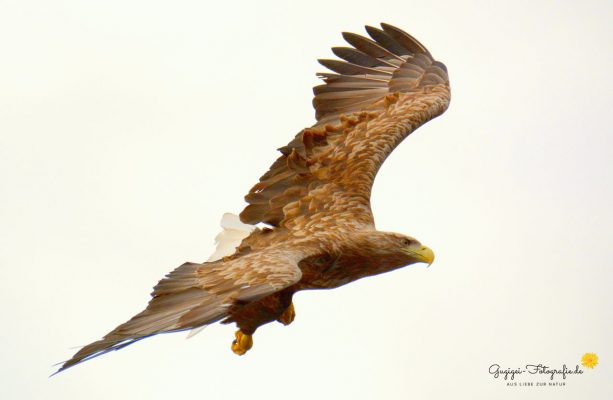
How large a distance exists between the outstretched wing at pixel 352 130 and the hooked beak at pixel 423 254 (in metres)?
0.65

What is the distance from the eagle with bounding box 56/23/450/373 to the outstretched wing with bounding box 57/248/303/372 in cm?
1

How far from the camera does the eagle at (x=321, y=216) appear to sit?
16.5 meters

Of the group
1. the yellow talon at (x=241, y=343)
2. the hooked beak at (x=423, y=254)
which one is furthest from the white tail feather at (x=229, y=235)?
the hooked beak at (x=423, y=254)

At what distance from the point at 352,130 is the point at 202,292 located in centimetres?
435

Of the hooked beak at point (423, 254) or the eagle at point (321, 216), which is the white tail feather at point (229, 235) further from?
the hooked beak at point (423, 254)

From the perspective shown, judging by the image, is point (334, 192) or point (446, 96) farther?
point (446, 96)

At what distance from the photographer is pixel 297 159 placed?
19.8 metres

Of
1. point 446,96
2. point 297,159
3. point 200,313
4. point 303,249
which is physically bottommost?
point 200,313

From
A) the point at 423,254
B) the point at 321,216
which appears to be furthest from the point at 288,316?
the point at 423,254

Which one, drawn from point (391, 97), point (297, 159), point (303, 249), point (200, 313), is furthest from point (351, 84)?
point (200, 313)

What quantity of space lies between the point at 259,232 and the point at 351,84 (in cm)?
316

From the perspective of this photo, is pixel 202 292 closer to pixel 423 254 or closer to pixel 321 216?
pixel 321 216

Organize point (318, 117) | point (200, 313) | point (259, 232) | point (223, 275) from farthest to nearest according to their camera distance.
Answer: point (318, 117), point (259, 232), point (223, 275), point (200, 313)

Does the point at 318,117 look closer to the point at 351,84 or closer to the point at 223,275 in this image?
the point at 351,84
